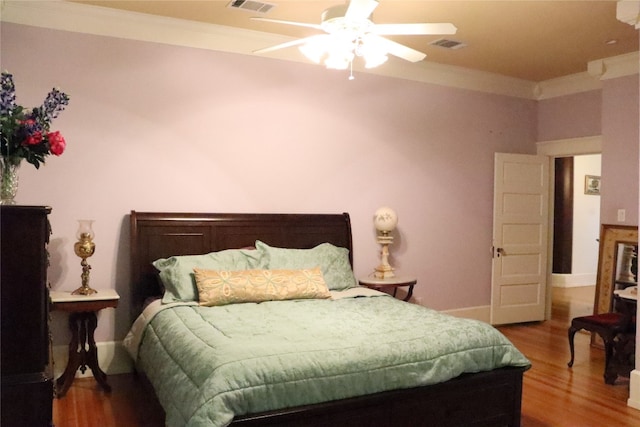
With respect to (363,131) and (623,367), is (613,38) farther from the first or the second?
(623,367)

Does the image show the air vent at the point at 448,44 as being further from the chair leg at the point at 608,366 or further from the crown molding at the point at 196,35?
the chair leg at the point at 608,366

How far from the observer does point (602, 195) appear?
515cm

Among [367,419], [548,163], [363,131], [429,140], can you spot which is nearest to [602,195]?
[548,163]

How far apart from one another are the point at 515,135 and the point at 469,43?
1.74 meters

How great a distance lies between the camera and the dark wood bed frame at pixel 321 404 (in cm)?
255

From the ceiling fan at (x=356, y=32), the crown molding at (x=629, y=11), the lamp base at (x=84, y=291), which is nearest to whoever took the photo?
the ceiling fan at (x=356, y=32)

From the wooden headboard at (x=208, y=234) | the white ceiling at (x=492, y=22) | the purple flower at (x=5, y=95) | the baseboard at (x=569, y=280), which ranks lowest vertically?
the baseboard at (x=569, y=280)

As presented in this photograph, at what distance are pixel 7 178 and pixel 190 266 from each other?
5.72ft

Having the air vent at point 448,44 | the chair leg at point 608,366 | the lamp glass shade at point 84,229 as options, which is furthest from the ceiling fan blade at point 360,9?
the chair leg at point 608,366

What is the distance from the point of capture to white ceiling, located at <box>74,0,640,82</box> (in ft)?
12.3

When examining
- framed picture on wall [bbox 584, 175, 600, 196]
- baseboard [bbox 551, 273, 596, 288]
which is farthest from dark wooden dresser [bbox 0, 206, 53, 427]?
framed picture on wall [bbox 584, 175, 600, 196]

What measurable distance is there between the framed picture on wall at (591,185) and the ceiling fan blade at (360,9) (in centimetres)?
752

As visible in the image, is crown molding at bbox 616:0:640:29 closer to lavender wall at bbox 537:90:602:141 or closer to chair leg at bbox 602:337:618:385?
lavender wall at bbox 537:90:602:141

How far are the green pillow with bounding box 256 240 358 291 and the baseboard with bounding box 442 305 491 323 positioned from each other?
1.65 meters
